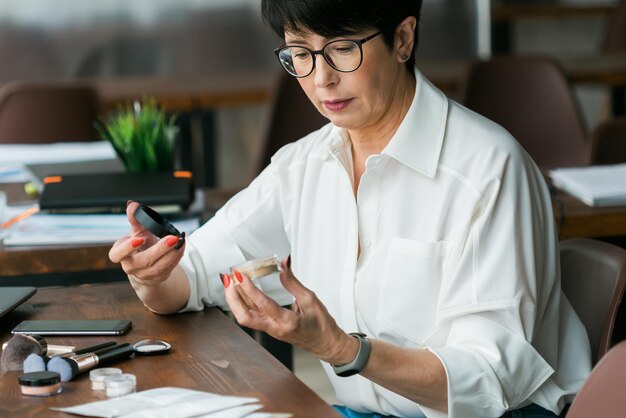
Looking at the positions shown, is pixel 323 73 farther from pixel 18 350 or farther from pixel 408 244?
pixel 18 350

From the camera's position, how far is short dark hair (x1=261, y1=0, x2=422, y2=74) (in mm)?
1830

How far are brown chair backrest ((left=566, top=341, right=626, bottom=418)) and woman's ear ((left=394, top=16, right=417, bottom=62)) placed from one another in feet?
2.37

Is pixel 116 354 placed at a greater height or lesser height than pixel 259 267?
lesser

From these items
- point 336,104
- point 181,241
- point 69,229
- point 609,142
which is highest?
point 336,104

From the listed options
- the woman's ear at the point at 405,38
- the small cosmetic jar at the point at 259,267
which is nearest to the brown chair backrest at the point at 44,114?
the woman's ear at the point at 405,38

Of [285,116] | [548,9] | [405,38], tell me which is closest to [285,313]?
[405,38]

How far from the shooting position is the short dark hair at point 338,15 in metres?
1.83

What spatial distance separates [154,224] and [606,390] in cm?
77

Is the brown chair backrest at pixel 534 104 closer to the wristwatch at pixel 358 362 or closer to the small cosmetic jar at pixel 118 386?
the wristwatch at pixel 358 362

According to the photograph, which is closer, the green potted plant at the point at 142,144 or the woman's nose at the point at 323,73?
the woman's nose at the point at 323,73

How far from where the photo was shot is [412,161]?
6.22 feet

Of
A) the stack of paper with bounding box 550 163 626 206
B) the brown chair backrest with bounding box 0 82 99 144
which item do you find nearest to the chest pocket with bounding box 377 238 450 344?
the stack of paper with bounding box 550 163 626 206

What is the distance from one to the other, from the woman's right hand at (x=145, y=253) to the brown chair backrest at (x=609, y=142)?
209 cm

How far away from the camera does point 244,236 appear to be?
84.2 inches
